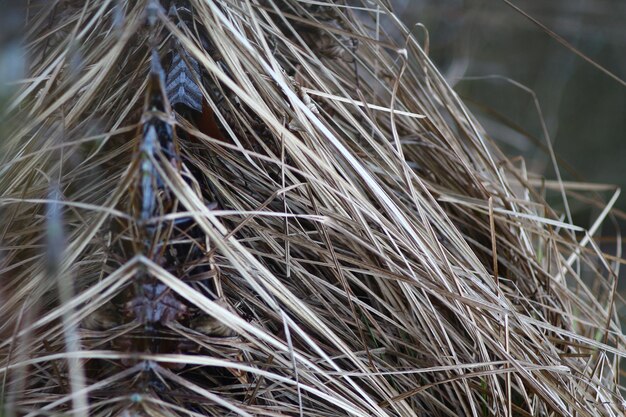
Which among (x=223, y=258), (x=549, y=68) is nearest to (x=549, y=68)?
(x=549, y=68)

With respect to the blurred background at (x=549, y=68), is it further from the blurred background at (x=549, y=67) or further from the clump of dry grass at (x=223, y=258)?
the clump of dry grass at (x=223, y=258)

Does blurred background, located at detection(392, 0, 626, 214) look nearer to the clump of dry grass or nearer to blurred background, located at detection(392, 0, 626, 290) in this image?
blurred background, located at detection(392, 0, 626, 290)

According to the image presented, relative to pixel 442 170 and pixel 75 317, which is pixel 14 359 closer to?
pixel 75 317

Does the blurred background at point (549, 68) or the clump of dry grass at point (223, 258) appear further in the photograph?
the blurred background at point (549, 68)

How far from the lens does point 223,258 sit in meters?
0.51

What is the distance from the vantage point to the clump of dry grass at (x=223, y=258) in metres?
0.44

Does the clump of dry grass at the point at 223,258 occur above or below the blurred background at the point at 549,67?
above

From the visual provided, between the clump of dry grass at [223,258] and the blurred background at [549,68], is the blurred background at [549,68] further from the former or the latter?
the clump of dry grass at [223,258]

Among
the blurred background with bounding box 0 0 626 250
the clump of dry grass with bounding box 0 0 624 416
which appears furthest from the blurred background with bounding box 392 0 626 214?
the clump of dry grass with bounding box 0 0 624 416

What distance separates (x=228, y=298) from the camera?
1.72 ft

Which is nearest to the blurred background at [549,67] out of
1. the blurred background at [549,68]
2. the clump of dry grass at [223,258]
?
the blurred background at [549,68]

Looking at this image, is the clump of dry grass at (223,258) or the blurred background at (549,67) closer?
the clump of dry grass at (223,258)

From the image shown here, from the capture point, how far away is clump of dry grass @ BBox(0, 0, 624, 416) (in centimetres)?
44

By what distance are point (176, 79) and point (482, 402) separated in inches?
15.7
